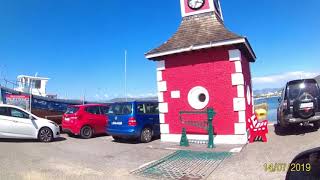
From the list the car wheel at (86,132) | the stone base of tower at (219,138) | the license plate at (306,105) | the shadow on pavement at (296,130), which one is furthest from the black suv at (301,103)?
the car wheel at (86,132)

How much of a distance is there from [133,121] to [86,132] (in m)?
3.82

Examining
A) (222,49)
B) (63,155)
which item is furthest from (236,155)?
(63,155)

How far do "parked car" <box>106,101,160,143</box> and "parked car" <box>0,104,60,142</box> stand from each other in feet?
9.84

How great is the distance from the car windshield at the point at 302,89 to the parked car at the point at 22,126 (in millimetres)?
10470

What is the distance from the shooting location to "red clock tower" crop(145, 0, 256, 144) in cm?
1283

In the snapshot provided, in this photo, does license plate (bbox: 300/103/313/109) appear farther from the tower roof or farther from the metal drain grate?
the metal drain grate

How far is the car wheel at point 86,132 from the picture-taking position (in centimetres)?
1664

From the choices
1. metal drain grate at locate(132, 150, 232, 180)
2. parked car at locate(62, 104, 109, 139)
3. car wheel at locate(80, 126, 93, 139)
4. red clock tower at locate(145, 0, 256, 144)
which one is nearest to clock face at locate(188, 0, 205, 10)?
red clock tower at locate(145, 0, 256, 144)

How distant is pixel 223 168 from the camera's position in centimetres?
871

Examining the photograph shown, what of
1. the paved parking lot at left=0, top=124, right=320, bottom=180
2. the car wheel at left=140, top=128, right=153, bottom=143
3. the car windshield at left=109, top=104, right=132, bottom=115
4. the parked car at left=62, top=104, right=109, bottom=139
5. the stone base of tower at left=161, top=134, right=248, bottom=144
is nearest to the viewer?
the paved parking lot at left=0, top=124, right=320, bottom=180

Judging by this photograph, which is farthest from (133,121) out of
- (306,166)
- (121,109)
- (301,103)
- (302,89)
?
(306,166)

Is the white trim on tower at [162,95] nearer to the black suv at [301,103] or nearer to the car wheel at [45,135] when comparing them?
→ the black suv at [301,103]

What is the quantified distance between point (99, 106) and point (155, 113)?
12.0 ft

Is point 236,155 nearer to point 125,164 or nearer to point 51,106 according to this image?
point 125,164
